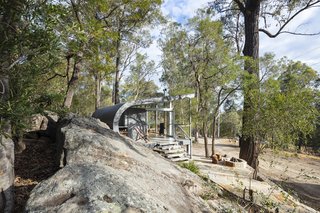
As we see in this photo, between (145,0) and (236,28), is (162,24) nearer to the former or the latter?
(236,28)

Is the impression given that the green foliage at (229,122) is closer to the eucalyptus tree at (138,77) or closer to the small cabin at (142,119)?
the eucalyptus tree at (138,77)

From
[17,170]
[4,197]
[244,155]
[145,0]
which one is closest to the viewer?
[4,197]

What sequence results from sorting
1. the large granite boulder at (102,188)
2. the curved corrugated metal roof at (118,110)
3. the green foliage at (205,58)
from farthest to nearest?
1. the green foliage at (205,58)
2. the curved corrugated metal roof at (118,110)
3. the large granite boulder at (102,188)

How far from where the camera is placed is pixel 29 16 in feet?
10.4

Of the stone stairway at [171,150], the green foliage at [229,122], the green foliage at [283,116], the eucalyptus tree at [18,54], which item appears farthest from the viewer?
the green foliage at [229,122]

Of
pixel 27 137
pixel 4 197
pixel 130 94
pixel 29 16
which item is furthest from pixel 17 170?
pixel 130 94

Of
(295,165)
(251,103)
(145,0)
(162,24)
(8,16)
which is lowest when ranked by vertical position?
(295,165)

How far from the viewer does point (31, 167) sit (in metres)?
4.38

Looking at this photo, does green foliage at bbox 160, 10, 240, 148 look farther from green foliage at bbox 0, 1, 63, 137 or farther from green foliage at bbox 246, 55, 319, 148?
green foliage at bbox 0, 1, 63, 137

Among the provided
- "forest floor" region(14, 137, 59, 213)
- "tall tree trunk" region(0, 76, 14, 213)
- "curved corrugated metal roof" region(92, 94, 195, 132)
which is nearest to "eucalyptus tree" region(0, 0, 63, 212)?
"tall tree trunk" region(0, 76, 14, 213)

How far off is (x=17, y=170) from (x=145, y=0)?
9.42 metres

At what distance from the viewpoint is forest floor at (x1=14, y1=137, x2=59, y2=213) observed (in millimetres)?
3382

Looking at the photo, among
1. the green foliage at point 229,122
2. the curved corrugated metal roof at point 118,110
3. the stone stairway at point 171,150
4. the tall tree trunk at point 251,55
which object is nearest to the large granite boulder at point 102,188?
the tall tree trunk at point 251,55

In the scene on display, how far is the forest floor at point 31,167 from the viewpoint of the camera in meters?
3.38
